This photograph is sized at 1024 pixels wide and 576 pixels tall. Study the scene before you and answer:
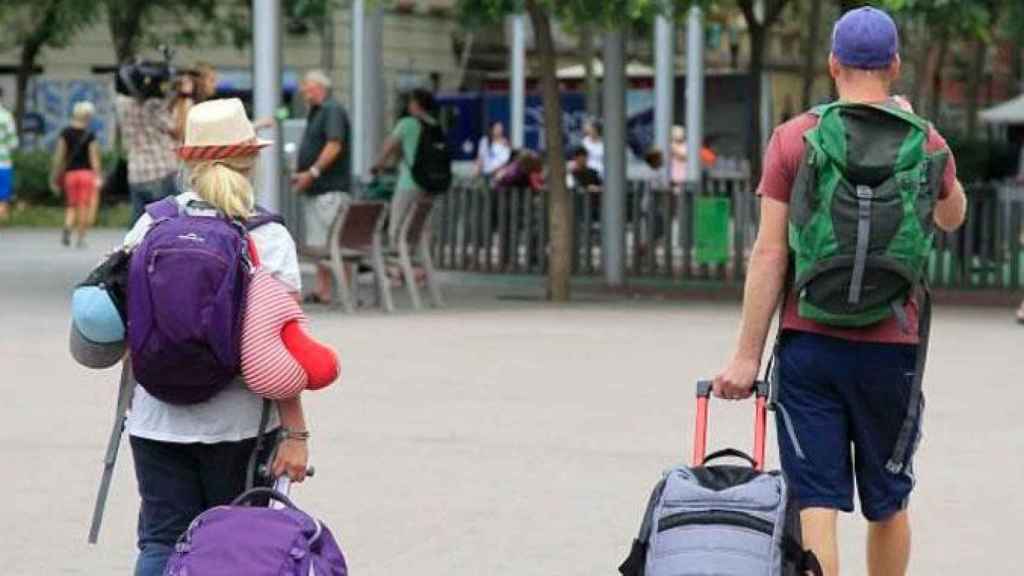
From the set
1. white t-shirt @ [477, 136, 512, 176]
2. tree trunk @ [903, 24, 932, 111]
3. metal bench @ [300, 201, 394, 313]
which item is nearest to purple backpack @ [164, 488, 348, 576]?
metal bench @ [300, 201, 394, 313]

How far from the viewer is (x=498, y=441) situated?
11.4 m

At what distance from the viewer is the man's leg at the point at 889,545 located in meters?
6.62

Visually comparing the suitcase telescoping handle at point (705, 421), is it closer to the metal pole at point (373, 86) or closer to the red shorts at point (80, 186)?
the metal pole at point (373, 86)

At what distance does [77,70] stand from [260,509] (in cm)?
5077

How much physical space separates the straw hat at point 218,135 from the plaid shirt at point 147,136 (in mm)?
11232

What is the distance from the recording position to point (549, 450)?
11.1m

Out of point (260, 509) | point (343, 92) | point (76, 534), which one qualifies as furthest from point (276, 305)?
point (343, 92)

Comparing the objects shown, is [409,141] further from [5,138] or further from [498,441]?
[498,441]

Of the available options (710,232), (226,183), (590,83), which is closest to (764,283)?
(226,183)

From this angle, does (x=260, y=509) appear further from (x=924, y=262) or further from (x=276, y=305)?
(x=924, y=262)

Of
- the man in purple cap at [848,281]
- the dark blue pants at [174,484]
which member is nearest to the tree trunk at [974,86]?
the man in purple cap at [848,281]

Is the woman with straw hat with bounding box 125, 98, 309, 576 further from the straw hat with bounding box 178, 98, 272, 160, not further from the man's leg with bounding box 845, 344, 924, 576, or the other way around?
the man's leg with bounding box 845, 344, 924, 576

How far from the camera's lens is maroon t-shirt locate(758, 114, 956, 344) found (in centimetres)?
624

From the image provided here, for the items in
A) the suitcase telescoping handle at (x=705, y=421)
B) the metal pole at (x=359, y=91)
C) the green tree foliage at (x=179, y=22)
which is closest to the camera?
the suitcase telescoping handle at (x=705, y=421)
